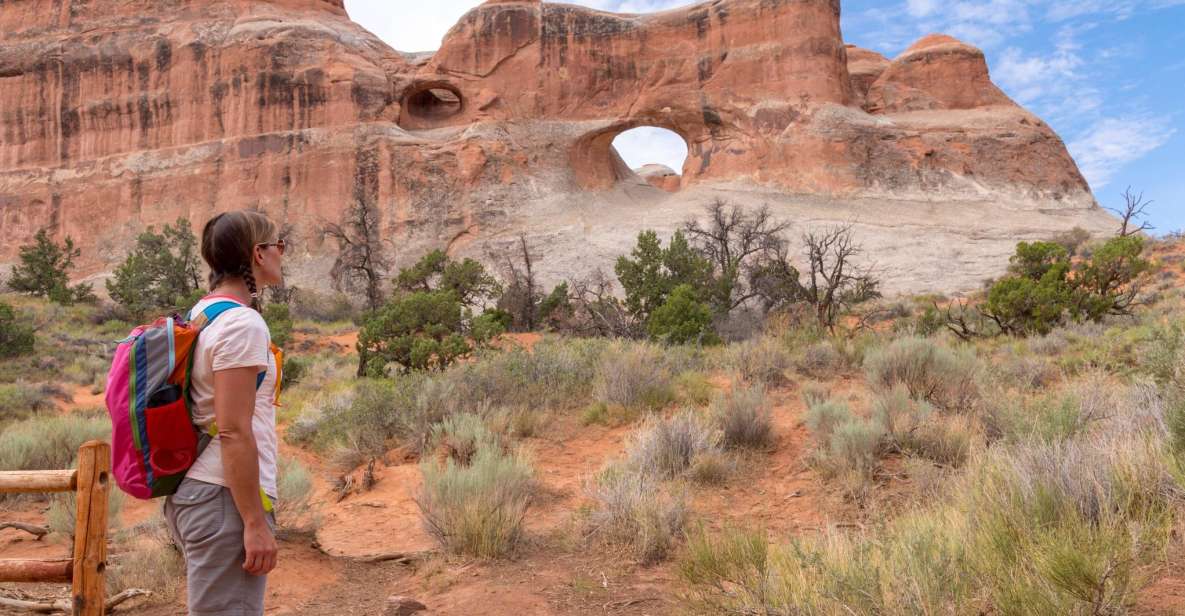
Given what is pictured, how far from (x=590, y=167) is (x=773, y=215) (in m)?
9.79

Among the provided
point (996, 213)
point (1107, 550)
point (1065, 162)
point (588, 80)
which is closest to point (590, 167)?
point (588, 80)

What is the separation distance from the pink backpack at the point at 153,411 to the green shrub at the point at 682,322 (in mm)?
12646

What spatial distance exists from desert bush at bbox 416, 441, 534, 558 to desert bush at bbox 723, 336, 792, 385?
Answer: 3.85 meters

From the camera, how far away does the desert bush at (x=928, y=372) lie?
639cm

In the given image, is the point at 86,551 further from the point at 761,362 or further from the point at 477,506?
the point at 761,362

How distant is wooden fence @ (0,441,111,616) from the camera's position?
2258 millimetres

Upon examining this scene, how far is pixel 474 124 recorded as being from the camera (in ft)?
111

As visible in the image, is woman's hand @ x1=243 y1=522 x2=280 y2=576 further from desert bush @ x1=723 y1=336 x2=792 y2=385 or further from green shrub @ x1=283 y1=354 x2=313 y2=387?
green shrub @ x1=283 y1=354 x2=313 y2=387

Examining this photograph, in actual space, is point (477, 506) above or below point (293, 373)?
above

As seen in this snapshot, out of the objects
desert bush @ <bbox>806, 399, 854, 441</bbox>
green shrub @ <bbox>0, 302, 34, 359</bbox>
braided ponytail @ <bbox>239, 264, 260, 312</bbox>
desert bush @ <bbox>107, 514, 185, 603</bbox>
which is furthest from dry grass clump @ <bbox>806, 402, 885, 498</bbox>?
green shrub @ <bbox>0, 302, 34, 359</bbox>

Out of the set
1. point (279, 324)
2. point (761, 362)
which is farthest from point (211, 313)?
point (279, 324)

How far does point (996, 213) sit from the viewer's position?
29594 mm

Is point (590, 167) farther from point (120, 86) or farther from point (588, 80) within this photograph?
point (120, 86)

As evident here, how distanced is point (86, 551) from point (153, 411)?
0.63 metres
